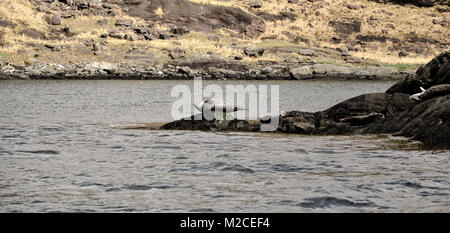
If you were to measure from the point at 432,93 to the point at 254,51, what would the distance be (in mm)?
72736

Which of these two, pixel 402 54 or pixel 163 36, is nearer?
pixel 163 36

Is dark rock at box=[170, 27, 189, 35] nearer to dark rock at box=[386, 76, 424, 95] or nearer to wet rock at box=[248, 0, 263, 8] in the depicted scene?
wet rock at box=[248, 0, 263, 8]

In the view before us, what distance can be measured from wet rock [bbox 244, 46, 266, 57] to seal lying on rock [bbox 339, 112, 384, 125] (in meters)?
71.4

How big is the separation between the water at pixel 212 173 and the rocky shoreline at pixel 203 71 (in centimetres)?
5906

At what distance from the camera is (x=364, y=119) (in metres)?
24.0

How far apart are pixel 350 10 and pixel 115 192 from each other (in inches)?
4816

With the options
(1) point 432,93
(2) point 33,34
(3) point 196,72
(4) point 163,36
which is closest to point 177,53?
(3) point 196,72

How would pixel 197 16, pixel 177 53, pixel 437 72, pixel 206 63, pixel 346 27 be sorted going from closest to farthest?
pixel 437 72 → pixel 206 63 → pixel 177 53 → pixel 197 16 → pixel 346 27

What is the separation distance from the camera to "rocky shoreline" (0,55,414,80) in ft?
273

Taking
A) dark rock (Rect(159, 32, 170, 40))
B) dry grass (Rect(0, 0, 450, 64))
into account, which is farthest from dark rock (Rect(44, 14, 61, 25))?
dark rock (Rect(159, 32, 170, 40))

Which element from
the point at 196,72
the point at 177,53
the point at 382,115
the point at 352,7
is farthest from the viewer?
the point at 352,7

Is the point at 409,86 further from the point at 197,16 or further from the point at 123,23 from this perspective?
the point at 197,16
